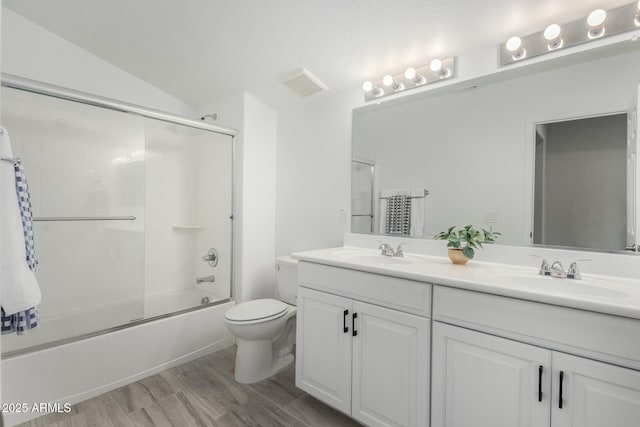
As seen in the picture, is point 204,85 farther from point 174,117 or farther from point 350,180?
point 350,180

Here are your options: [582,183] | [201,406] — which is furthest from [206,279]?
[582,183]

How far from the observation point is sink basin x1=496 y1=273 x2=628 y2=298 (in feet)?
3.80

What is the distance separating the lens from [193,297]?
2.59m

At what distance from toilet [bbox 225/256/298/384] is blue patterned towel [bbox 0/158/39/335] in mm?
967

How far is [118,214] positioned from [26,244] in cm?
130

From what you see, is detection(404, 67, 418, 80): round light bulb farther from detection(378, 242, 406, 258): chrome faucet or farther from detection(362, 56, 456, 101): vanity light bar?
detection(378, 242, 406, 258): chrome faucet

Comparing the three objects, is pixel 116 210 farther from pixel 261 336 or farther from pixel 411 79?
pixel 411 79

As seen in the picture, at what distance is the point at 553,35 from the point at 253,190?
2.14 meters

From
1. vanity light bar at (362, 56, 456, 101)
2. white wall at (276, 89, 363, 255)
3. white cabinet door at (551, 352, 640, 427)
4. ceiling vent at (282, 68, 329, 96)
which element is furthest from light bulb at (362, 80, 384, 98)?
white cabinet door at (551, 352, 640, 427)

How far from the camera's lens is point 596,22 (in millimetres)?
1342

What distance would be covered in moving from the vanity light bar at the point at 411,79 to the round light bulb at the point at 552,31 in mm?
443

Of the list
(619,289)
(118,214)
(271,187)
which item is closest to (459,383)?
(619,289)

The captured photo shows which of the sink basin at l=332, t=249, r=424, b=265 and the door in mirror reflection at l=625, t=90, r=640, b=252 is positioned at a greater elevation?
the door in mirror reflection at l=625, t=90, r=640, b=252

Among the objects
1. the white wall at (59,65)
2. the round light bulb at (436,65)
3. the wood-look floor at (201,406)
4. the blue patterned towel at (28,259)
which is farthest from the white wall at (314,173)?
the blue patterned towel at (28,259)
